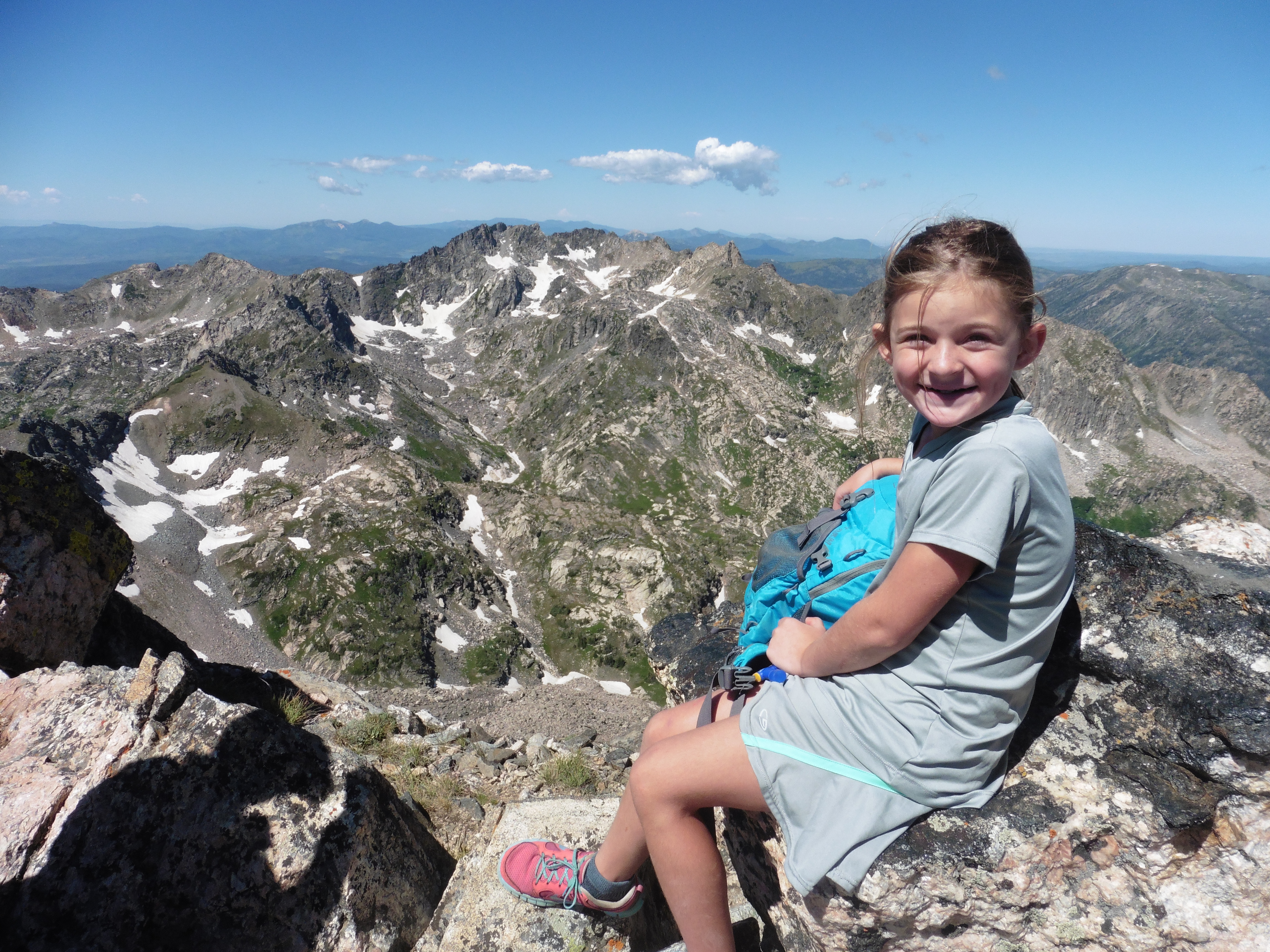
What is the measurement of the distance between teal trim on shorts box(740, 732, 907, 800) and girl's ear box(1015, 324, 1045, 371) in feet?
10.3

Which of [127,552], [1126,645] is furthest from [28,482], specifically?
[1126,645]

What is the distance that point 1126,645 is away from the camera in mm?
5633

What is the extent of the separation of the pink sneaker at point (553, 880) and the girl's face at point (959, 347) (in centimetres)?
Result: 545

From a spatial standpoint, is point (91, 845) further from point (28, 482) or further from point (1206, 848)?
point (1206, 848)

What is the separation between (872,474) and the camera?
6.98m

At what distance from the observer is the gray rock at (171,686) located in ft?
24.7

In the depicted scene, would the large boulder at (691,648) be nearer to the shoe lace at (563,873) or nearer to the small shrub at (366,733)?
Result: the shoe lace at (563,873)

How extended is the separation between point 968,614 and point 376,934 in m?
6.73

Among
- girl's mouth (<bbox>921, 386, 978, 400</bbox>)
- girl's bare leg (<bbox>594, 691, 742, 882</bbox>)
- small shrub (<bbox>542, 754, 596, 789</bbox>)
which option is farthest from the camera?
small shrub (<bbox>542, 754, 596, 789</bbox>)

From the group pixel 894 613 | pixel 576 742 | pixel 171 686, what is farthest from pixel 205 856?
pixel 576 742

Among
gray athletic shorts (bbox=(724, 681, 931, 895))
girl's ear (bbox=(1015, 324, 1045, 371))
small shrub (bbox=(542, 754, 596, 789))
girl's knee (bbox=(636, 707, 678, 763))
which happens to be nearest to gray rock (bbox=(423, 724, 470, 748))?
small shrub (bbox=(542, 754, 596, 789))

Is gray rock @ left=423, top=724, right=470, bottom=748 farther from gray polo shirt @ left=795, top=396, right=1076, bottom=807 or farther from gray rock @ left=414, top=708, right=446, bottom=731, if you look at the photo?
gray polo shirt @ left=795, top=396, right=1076, bottom=807

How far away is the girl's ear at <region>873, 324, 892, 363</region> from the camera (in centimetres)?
457

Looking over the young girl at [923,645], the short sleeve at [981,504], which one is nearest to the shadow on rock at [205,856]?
the young girl at [923,645]
